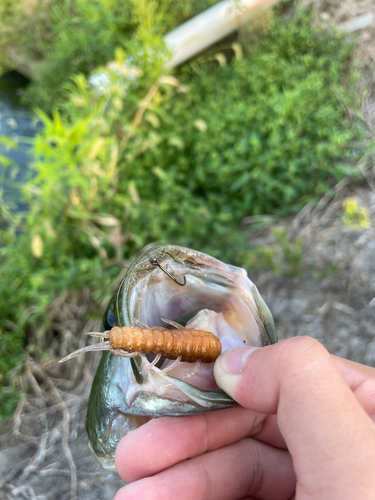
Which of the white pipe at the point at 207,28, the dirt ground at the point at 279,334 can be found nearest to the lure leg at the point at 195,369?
the dirt ground at the point at 279,334

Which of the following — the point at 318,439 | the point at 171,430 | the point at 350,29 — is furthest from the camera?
the point at 350,29

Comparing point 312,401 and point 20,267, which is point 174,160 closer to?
point 20,267

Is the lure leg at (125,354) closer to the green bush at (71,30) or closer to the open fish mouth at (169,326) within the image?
the open fish mouth at (169,326)

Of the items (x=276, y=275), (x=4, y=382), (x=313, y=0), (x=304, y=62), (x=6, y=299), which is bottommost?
(x=276, y=275)

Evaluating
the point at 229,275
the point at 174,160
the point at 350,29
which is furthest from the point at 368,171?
the point at 229,275

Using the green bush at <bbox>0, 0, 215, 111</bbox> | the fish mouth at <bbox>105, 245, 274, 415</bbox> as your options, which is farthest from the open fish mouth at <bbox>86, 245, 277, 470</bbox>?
the green bush at <bbox>0, 0, 215, 111</bbox>

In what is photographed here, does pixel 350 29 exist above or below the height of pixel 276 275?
above
